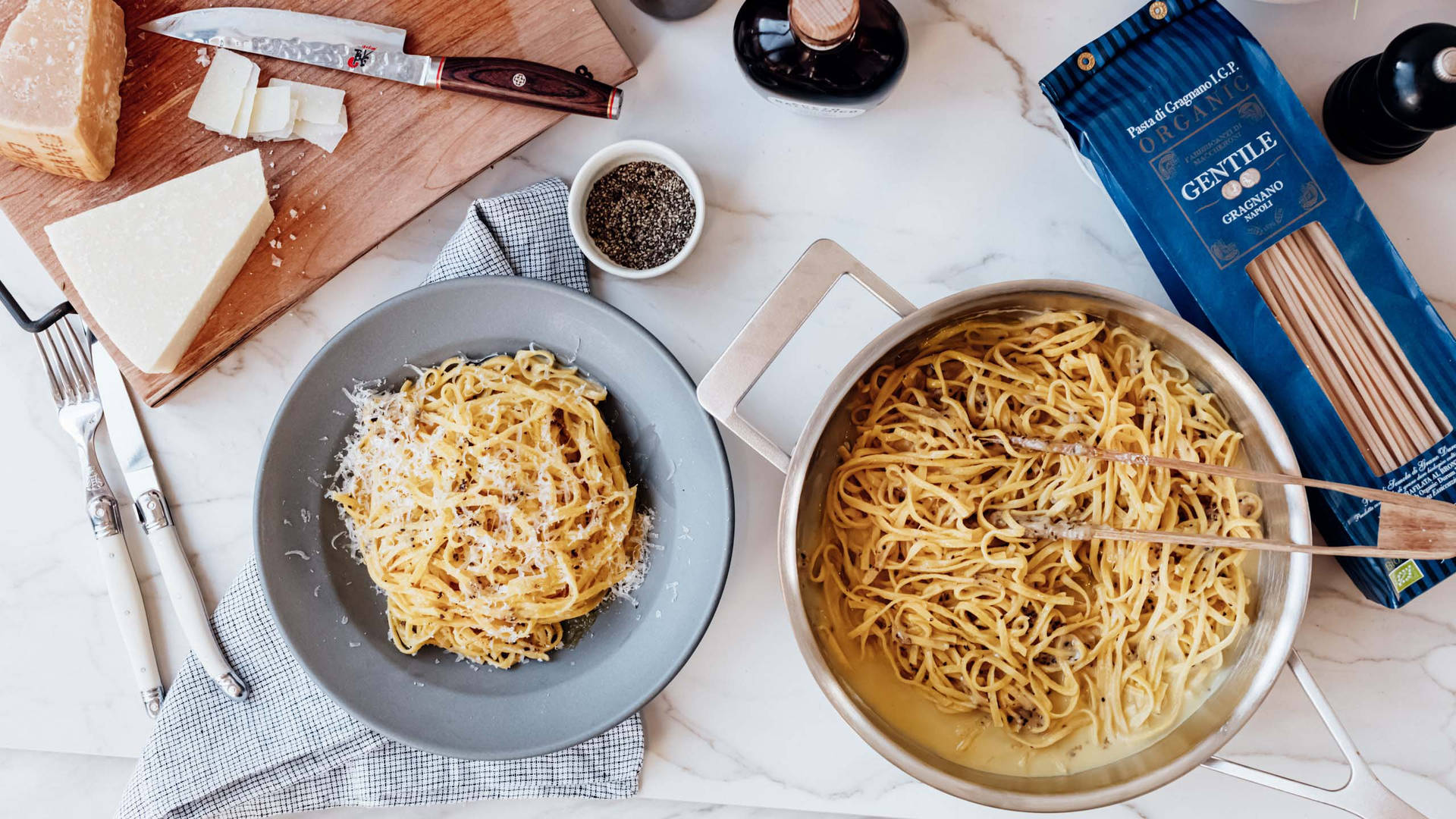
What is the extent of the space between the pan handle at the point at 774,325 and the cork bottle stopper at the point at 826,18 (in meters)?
0.31

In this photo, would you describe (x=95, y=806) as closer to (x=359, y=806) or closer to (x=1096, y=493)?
(x=359, y=806)

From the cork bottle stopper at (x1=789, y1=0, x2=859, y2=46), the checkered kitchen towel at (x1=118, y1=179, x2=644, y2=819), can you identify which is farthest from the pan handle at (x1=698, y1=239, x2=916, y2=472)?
the checkered kitchen towel at (x1=118, y1=179, x2=644, y2=819)

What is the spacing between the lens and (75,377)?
1906 mm

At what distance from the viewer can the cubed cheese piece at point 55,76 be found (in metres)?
1.68

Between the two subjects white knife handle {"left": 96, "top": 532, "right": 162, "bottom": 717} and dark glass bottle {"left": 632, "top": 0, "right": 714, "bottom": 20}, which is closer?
dark glass bottle {"left": 632, "top": 0, "right": 714, "bottom": 20}

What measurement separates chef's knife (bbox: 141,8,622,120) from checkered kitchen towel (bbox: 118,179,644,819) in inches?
8.9

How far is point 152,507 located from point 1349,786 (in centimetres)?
224

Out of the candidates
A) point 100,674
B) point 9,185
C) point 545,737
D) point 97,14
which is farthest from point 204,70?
point 545,737

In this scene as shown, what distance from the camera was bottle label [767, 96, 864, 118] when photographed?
1.66m

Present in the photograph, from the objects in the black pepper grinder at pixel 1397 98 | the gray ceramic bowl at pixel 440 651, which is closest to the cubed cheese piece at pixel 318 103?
the gray ceramic bowl at pixel 440 651

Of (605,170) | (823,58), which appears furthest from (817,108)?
(605,170)

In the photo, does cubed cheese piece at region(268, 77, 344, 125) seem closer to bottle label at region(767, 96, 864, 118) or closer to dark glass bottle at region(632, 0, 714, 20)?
dark glass bottle at region(632, 0, 714, 20)

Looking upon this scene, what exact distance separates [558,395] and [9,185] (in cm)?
122

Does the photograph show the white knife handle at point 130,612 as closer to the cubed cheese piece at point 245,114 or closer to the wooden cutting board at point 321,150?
the wooden cutting board at point 321,150
